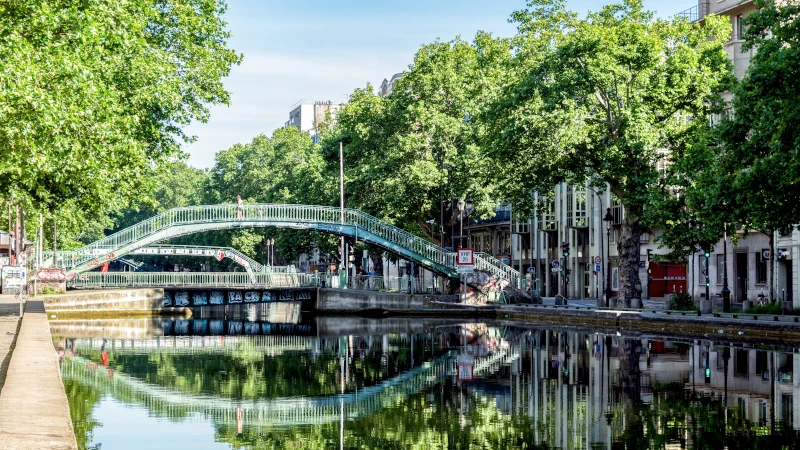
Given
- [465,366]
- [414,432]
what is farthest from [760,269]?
[414,432]

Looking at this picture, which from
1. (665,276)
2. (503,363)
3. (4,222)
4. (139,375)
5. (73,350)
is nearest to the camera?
(139,375)

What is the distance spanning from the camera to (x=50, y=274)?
5712 cm

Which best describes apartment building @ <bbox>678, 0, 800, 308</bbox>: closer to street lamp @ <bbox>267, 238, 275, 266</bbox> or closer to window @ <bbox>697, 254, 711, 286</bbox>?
window @ <bbox>697, 254, 711, 286</bbox>

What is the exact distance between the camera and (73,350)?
3359 cm

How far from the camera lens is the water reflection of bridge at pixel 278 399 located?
19.0m

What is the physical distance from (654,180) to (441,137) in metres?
20.7

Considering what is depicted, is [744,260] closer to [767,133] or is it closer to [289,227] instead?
[289,227]

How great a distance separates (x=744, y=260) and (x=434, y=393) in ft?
143

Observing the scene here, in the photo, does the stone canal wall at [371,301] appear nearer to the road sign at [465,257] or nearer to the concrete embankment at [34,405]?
the road sign at [465,257]

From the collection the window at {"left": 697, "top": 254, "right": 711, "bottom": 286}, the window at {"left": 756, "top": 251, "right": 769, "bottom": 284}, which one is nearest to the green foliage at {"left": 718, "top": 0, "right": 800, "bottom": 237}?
the window at {"left": 756, "top": 251, "right": 769, "bottom": 284}

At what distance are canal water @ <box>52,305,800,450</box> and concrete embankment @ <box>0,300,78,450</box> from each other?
0.84 metres

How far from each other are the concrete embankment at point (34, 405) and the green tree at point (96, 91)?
17.3 feet

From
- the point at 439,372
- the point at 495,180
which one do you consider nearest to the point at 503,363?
the point at 439,372

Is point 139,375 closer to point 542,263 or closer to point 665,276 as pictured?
point 665,276
